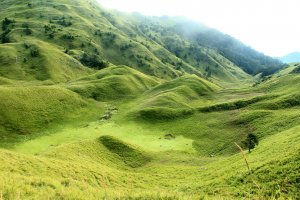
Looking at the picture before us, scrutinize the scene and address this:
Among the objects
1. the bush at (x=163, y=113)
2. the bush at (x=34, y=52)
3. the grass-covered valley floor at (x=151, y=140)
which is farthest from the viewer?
the bush at (x=34, y=52)

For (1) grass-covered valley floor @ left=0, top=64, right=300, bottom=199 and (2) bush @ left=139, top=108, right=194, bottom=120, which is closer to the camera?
(1) grass-covered valley floor @ left=0, top=64, right=300, bottom=199

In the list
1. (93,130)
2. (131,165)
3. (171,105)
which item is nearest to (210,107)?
(171,105)

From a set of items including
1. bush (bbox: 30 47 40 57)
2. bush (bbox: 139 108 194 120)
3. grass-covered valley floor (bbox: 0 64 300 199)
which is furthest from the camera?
bush (bbox: 30 47 40 57)

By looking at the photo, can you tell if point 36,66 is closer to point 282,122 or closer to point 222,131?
point 222,131

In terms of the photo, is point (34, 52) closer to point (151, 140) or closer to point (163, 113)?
point (163, 113)

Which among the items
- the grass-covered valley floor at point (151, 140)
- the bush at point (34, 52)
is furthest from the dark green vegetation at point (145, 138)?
the bush at point (34, 52)

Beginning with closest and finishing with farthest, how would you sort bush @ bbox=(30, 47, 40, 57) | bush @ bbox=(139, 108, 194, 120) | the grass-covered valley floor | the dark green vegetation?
the dark green vegetation → the grass-covered valley floor → bush @ bbox=(139, 108, 194, 120) → bush @ bbox=(30, 47, 40, 57)

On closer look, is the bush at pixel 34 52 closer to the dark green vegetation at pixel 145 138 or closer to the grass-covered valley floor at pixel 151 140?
the dark green vegetation at pixel 145 138

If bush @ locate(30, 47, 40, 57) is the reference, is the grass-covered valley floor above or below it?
above

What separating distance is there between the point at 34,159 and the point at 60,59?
477ft

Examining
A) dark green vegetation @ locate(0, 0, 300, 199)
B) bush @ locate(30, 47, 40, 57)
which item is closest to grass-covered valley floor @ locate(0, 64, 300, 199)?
dark green vegetation @ locate(0, 0, 300, 199)

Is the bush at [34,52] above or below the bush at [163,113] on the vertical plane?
below

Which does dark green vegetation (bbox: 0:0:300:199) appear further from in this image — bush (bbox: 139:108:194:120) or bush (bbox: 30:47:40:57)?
bush (bbox: 30:47:40:57)

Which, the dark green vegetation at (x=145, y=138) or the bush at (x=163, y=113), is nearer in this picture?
the dark green vegetation at (x=145, y=138)
